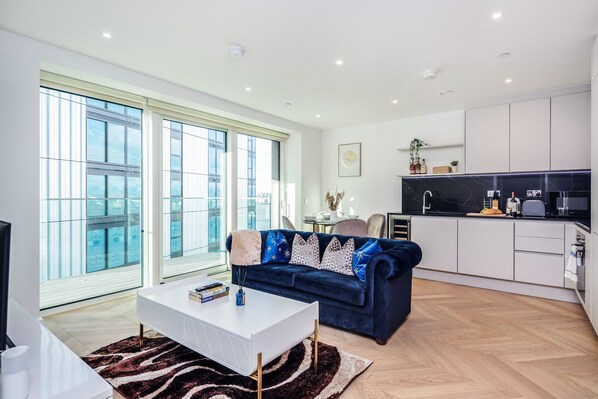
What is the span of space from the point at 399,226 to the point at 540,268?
71.0 inches

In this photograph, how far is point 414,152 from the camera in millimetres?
5285

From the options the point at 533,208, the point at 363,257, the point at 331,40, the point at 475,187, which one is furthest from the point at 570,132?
the point at 331,40

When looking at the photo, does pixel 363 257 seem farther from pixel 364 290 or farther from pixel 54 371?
pixel 54 371

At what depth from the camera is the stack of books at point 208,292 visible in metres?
2.37

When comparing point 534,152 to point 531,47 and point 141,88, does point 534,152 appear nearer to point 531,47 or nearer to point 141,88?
point 531,47

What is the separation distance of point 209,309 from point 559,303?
4.00 metres

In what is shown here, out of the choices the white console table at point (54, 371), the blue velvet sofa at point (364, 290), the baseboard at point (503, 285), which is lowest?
the baseboard at point (503, 285)

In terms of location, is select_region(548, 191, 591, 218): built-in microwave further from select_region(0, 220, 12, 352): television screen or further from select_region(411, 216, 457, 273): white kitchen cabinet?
select_region(0, 220, 12, 352): television screen

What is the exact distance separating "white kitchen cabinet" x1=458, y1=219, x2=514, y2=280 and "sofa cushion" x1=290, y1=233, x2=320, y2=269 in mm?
2216

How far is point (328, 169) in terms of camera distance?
21.1ft

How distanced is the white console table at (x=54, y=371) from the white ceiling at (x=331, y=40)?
219 cm

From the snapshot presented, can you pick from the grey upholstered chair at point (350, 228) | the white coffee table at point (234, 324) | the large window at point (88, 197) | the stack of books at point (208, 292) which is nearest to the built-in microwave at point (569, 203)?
the grey upholstered chair at point (350, 228)

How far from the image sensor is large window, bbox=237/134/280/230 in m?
5.30

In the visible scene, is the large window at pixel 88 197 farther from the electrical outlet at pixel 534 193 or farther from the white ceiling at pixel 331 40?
the electrical outlet at pixel 534 193
